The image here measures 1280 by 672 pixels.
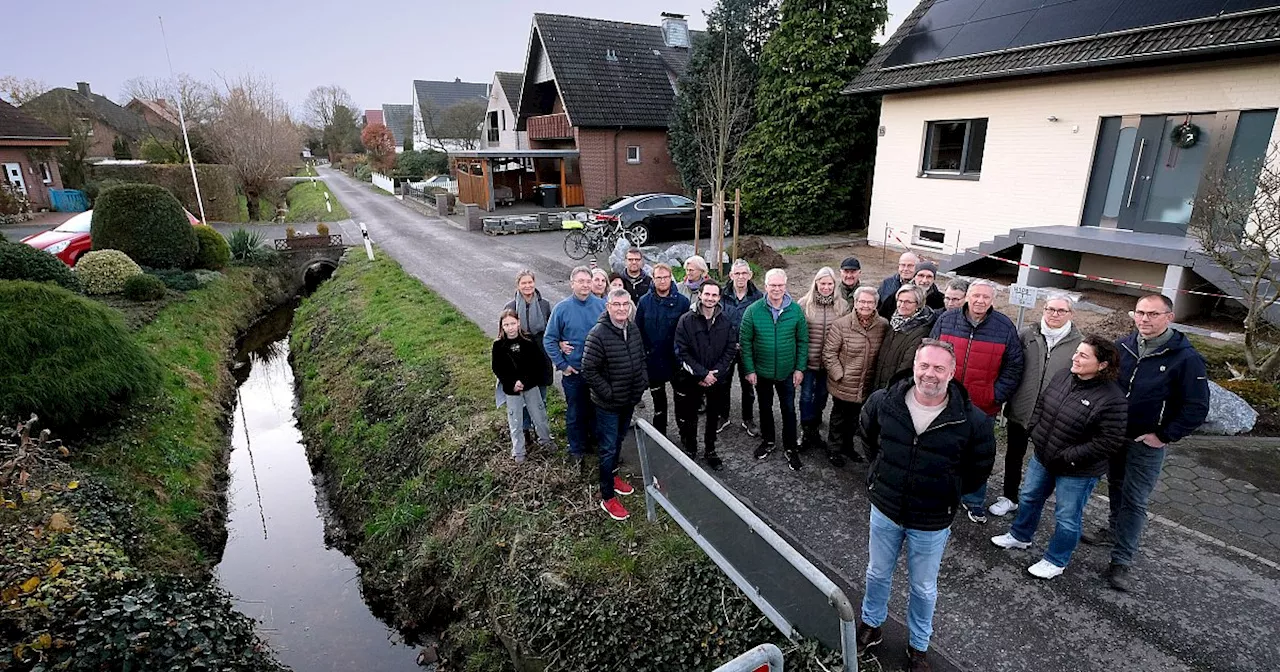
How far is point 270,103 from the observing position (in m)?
31.4

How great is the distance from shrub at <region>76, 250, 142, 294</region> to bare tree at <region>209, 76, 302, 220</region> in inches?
695

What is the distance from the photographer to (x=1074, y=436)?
12.2 feet

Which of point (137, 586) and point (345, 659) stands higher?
point (137, 586)

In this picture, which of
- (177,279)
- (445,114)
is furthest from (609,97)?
(445,114)

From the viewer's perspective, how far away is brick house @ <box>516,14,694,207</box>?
24.9m

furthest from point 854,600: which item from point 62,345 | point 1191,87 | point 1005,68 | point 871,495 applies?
point 1005,68

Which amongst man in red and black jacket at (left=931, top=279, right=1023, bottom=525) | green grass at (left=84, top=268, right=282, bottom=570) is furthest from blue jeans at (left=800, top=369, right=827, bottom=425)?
green grass at (left=84, top=268, right=282, bottom=570)

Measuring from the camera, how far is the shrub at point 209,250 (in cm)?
1484

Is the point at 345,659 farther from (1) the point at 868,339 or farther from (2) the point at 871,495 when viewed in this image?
(1) the point at 868,339

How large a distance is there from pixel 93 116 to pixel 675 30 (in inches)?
1509

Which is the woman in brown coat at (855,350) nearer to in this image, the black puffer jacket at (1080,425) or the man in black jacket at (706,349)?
the man in black jacket at (706,349)

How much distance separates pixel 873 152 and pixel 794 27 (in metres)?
4.43

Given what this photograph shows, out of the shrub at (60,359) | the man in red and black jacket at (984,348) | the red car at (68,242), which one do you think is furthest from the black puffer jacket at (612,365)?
the red car at (68,242)

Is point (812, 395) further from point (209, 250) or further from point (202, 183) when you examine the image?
point (202, 183)
